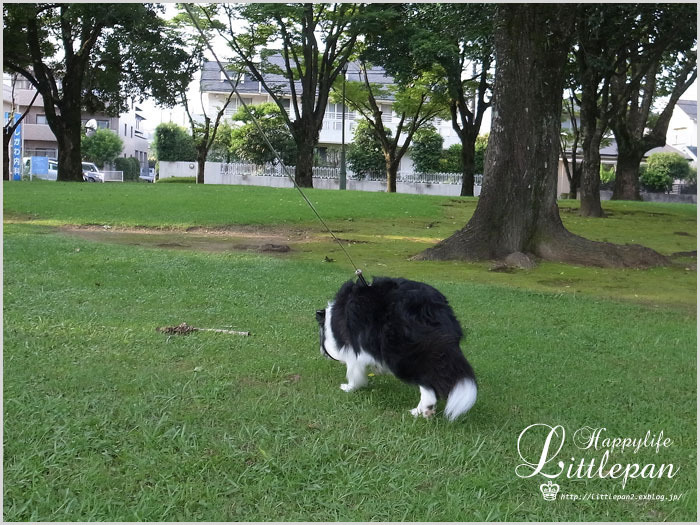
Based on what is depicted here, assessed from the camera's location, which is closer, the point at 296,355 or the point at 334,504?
the point at 334,504

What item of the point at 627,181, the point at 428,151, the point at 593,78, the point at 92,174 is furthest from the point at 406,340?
the point at 92,174

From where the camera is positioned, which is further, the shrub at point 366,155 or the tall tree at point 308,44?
the shrub at point 366,155

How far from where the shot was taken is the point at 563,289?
8328 mm

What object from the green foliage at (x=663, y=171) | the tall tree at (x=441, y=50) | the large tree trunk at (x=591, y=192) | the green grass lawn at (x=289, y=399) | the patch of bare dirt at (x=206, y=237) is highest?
the tall tree at (x=441, y=50)

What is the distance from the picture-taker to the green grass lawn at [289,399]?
2.96m

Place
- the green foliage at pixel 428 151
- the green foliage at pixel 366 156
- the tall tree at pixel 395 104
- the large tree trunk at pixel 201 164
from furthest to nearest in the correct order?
the green foliage at pixel 428 151
the green foliage at pixel 366 156
the large tree trunk at pixel 201 164
the tall tree at pixel 395 104

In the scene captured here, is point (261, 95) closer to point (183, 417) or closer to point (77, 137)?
point (77, 137)

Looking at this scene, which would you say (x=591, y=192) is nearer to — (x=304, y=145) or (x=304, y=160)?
(x=304, y=160)

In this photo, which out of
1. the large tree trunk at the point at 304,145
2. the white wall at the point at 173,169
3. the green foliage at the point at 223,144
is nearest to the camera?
the large tree trunk at the point at 304,145

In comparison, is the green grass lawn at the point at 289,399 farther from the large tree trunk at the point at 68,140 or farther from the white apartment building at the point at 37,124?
the white apartment building at the point at 37,124

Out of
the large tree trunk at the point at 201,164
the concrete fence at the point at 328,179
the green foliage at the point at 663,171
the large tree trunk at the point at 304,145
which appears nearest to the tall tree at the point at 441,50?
the large tree trunk at the point at 304,145

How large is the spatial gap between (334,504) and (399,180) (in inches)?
1549

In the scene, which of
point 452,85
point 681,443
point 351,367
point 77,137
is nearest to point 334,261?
point 351,367

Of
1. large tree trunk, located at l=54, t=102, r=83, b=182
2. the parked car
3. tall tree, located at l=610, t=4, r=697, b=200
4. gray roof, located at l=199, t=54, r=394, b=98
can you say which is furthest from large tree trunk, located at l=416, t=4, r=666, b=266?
the parked car
